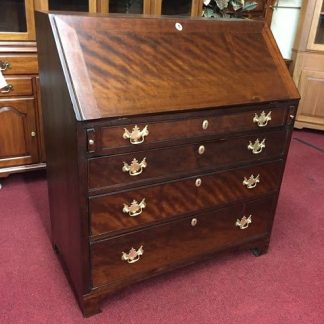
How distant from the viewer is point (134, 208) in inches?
52.9

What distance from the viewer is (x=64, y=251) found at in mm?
1604

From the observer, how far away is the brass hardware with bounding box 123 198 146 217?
4.36ft

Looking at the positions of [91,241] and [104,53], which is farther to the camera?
[91,241]

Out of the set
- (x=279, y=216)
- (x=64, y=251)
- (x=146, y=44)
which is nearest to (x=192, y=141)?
(x=146, y=44)

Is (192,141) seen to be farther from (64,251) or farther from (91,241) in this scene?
(64,251)

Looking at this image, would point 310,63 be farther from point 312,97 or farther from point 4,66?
point 4,66

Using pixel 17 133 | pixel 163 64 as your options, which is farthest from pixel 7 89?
pixel 163 64

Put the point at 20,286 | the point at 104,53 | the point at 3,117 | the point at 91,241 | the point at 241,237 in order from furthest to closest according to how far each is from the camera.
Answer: the point at 3,117 < the point at 241,237 < the point at 20,286 < the point at 91,241 < the point at 104,53

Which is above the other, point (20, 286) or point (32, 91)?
point (32, 91)

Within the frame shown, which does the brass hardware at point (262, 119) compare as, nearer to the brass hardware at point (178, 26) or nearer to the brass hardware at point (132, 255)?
the brass hardware at point (178, 26)

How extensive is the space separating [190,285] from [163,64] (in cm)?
→ 100

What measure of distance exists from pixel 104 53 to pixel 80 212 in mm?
553

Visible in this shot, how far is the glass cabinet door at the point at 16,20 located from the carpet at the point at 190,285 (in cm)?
101

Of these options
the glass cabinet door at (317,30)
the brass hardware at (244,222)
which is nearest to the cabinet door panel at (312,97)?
the glass cabinet door at (317,30)
